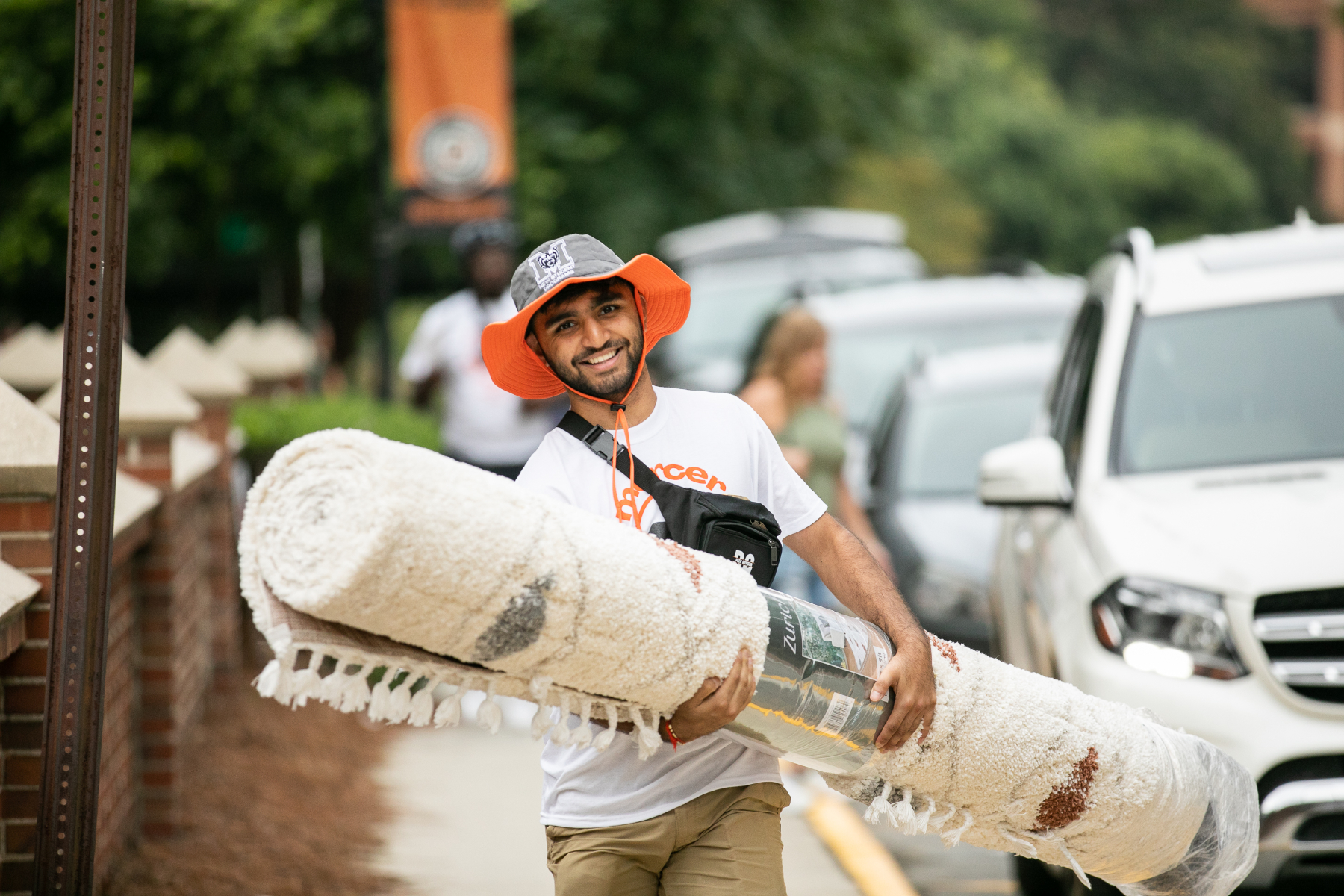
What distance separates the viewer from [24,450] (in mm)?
3943

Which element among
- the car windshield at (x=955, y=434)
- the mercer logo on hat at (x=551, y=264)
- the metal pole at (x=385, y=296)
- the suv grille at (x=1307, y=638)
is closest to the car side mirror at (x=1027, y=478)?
the suv grille at (x=1307, y=638)

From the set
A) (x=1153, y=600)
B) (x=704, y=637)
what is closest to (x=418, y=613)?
(x=704, y=637)

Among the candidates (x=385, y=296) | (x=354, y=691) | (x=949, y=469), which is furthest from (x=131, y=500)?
(x=385, y=296)

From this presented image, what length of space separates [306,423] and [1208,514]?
5.36 metres

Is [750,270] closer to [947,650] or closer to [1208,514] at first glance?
[1208,514]

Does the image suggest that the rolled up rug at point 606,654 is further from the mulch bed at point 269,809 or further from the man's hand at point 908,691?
the mulch bed at point 269,809

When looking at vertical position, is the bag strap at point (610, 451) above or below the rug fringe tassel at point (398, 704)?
above

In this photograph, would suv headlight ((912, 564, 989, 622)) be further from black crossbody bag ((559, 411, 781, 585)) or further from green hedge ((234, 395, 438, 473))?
black crossbody bag ((559, 411, 781, 585))

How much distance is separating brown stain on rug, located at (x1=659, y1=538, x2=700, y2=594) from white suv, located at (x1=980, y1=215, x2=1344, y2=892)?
6.11ft

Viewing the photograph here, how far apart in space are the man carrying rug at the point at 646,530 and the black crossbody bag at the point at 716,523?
Result: 0.03m

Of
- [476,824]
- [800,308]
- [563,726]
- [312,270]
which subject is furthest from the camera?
[312,270]

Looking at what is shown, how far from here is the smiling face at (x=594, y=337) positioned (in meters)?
3.31

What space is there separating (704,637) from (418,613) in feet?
1.78

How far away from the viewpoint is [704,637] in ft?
9.61
